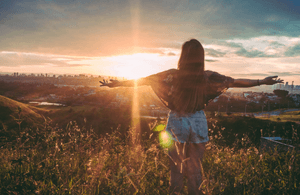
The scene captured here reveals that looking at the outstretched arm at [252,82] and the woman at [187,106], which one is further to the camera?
the outstretched arm at [252,82]

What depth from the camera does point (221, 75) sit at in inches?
112

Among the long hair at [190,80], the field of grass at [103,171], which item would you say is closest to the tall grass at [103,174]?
the field of grass at [103,171]

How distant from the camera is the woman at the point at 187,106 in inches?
88.4

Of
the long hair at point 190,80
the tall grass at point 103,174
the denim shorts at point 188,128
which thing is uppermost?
the long hair at point 190,80

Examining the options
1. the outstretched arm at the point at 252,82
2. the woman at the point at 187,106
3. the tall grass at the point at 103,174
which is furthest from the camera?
the outstretched arm at the point at 252,82

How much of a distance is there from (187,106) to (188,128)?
0.32m

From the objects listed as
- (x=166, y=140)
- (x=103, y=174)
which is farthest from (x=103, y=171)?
(x=166, y=140)

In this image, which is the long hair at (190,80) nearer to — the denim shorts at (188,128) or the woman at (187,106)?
the woman at (187,106)

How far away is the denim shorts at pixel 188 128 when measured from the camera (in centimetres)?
229

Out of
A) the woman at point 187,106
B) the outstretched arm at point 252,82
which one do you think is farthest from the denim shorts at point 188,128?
the outstretched arm at point 252,82

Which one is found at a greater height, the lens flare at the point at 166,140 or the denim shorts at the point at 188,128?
the denim shorts at the point at 188,128

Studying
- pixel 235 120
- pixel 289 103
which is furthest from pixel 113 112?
pixel 289 103

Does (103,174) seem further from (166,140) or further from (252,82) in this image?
(252,82)

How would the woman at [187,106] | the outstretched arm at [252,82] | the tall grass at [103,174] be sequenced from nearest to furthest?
the tall grass at [103,174] → the woman at [187,106] → the outstretched arm at [252,82]
